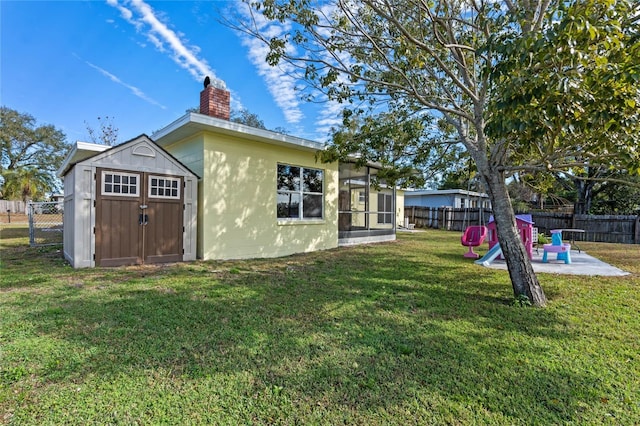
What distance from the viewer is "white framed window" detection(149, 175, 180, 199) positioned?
7039 mm

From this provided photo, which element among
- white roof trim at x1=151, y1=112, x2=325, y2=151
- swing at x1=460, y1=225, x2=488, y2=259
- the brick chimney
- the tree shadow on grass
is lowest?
the tree shadow on grass

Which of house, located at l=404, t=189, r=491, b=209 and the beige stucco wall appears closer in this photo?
the beige stucco wall

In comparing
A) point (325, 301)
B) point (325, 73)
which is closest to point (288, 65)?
point (325, 73)

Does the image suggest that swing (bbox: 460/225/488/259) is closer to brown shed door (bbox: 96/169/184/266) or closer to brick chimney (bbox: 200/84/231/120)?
brick chimney (bbox: 200/84/231/120)

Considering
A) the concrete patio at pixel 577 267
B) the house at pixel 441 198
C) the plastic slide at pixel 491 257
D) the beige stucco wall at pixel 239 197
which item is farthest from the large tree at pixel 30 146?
the concrete patio at pixel 577 267

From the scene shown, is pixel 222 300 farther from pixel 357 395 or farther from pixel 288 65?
pixel 288 65

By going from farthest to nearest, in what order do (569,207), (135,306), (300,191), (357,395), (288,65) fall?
(569,207) < (300,191) < (288,65) < (135,306) < (357,395)

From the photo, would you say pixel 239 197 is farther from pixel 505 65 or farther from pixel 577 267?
pixel 577 267

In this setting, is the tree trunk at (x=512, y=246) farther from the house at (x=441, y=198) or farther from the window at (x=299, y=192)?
the house at (x=441, y=198)

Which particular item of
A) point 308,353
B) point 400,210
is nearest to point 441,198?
point 400,210

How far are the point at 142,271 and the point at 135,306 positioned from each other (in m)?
2.39

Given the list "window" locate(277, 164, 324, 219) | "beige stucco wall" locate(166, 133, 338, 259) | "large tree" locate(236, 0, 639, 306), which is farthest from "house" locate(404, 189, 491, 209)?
"beige stucco wall" locate(166, 133, 338, 259)

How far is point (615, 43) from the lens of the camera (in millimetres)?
3105

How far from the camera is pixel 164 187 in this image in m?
7.21
